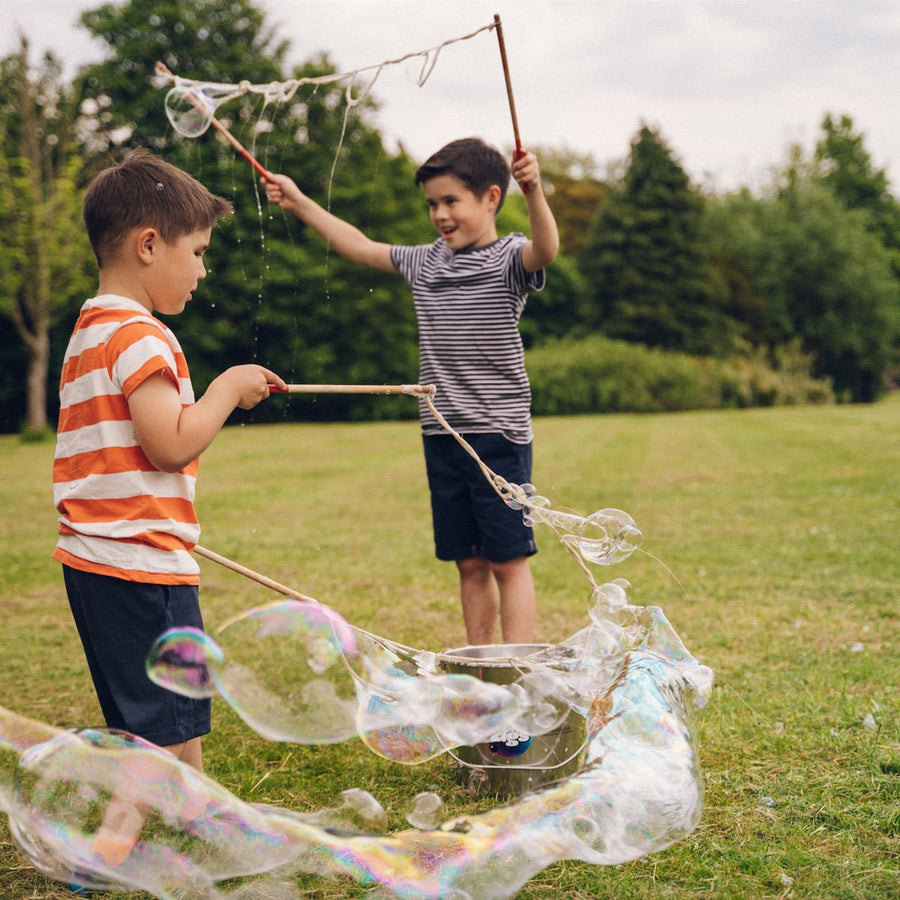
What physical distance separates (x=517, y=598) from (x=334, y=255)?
37.8 ft

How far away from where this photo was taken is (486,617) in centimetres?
302

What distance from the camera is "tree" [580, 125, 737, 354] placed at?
28.5 meters

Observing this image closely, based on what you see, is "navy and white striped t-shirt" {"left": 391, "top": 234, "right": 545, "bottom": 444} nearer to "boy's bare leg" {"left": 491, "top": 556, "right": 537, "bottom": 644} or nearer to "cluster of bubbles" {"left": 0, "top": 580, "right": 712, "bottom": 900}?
"boy's bare leg" {"left": 491, "top": 556, "right": 537, "bottom": 644}

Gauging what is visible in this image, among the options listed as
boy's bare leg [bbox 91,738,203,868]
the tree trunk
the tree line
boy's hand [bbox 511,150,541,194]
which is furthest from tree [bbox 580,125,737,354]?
boy's bare leg [bbox 91,738,203,868]

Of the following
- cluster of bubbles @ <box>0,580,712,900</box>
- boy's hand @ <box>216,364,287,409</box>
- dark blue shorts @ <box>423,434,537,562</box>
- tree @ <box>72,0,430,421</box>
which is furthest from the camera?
tree @ <box>72,0,430,421</box>

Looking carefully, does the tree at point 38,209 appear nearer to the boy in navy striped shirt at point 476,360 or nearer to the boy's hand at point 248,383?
the boy in navy striped shirt at point 476,360

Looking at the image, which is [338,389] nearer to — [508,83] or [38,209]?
[508,83]

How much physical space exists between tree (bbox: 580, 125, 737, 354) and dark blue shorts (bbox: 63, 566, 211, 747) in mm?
27464

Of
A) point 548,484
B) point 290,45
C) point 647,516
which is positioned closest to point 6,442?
point 290,45

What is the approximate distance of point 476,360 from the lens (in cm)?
287

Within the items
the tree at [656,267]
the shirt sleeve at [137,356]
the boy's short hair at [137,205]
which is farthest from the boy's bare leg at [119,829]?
the tree at [656,267]

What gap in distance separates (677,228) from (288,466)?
21.1 meters

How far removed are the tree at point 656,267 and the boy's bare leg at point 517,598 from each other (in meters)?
26.3

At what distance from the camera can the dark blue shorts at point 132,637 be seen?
1.79 meters
